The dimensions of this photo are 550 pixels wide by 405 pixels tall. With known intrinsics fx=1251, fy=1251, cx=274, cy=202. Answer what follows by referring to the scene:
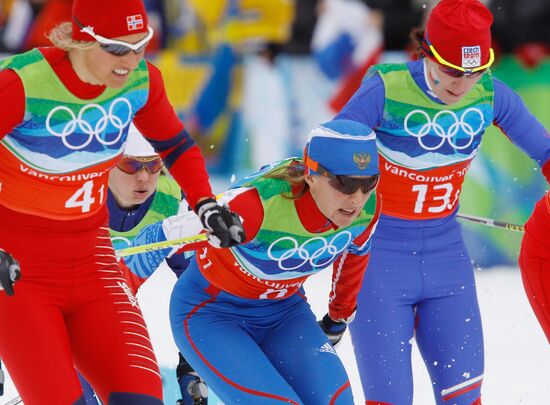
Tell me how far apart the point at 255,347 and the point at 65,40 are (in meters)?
1.37

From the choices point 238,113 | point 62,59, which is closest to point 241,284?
point 62,59

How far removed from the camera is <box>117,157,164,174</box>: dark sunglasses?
233 inches

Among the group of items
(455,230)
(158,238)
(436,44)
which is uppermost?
(436,44)

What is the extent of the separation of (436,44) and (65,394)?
2160 millimetres

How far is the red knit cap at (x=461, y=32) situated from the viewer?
514 cm

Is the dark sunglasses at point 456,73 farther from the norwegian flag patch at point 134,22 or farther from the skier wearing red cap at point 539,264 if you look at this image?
the norwegian flag patch at point 134,22

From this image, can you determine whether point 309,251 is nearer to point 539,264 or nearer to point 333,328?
point 333,328

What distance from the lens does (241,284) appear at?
4922 millimetres

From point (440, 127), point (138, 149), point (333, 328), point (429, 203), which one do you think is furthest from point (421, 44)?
point (138, 149)

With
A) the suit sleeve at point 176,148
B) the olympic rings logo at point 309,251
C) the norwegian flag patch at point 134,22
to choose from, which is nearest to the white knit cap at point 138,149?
the suit sleeve at point 176,148

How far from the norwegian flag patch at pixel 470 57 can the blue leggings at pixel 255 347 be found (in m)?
1.17

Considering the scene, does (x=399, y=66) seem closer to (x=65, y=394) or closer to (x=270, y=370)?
(x=270, y=370)

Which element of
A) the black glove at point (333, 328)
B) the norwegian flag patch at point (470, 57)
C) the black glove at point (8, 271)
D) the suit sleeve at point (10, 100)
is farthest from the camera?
the black glove at point (333, 328)

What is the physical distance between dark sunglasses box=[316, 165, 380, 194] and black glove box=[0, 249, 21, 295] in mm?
1201
